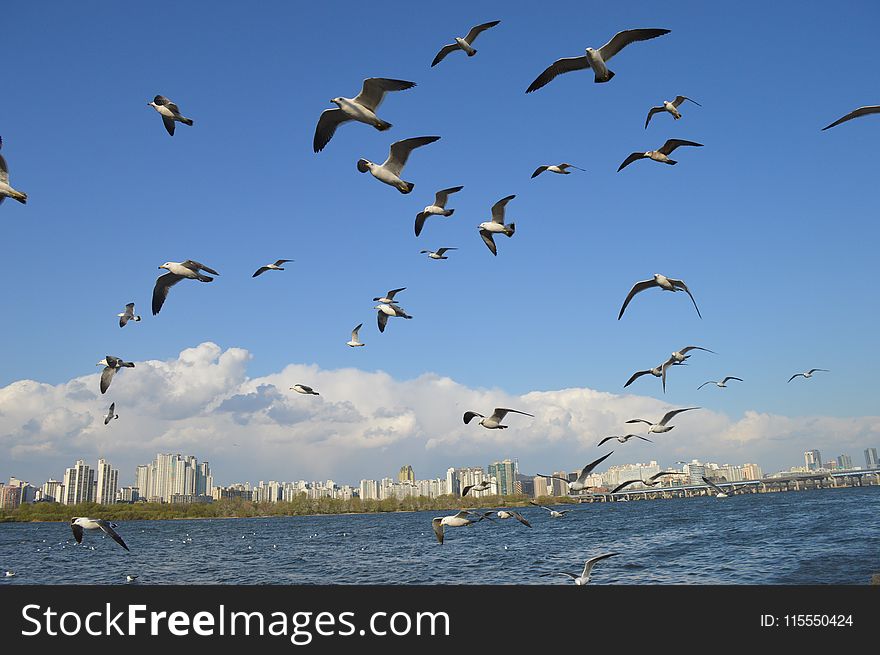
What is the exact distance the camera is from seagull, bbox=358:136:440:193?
14.7m

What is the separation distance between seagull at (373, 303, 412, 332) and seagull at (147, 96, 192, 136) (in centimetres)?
722

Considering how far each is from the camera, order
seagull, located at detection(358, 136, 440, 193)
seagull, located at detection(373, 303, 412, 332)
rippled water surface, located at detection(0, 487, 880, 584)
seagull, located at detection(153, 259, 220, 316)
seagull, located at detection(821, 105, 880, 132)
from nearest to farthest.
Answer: seagull, located at detection(821, 105, 880, 132), seagull, located at detection(358, 136, 440, 193), seagull, located at detection(153, 259, 220, 316), seagull, located at detection(373, 303, 412, 332), rippled water surface, located at detection(0, 487, 880, 584)

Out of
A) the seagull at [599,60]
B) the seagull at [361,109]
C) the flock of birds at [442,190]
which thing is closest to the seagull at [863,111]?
the flock of birds at [442,190]

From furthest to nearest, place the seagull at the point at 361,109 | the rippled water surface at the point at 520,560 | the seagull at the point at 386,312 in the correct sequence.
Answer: the rippled water surface at the point at 520,560, the seagull at the point at 386,312, the seagull at the point at 361,109

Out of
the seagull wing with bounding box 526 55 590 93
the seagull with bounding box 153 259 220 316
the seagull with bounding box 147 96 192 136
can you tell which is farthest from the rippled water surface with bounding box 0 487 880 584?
the seagull with bounding box 147 96 192 136

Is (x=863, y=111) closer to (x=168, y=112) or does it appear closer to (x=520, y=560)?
(x=168, y=112)

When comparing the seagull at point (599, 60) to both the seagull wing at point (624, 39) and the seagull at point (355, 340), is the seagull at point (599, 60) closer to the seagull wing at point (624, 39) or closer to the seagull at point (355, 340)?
the seagull wing at point (624, 39)

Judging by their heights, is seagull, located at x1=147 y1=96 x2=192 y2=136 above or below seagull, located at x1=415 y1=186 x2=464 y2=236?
above

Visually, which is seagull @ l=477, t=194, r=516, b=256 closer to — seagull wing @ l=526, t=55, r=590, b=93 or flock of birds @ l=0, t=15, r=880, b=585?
flock of birds @ l=0, t=15, r=880, b=585

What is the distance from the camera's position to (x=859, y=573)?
24.6 m

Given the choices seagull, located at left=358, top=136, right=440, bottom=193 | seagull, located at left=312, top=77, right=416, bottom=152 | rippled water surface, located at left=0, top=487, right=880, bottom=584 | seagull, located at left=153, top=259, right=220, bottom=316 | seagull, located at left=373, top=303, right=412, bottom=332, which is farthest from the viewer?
rippled water surface, located at left=0, top=487, right=880, bottom=584

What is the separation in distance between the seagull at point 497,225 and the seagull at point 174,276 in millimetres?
6657

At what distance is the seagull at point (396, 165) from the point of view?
14.7m

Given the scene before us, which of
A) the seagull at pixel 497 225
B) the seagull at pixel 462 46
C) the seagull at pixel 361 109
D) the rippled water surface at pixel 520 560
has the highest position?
the seagull at pixel 462 46
